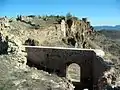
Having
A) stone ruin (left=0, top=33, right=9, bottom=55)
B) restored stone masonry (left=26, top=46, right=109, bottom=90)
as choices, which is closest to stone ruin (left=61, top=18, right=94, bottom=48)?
stone ruin (left=0, top=33, right=9, bottom=55)

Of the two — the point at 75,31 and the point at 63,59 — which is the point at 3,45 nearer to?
the point at 63,59

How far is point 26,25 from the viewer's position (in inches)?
1599

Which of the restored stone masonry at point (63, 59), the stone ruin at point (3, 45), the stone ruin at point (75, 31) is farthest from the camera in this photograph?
the stone ruin at point (75, 31)

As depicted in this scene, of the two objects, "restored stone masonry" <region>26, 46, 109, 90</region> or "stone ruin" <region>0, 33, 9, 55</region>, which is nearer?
"restored stone masonry" <region>26, 46, 109, 90</region>

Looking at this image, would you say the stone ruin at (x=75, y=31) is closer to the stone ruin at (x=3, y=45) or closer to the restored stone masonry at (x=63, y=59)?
the stone ruin at (x=3, y=45)

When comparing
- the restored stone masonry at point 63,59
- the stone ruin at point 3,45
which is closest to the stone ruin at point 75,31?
the stone ruin at point 3,45

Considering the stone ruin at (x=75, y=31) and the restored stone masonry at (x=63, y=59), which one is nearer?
the restored stone masonry at (x=63, y=59)

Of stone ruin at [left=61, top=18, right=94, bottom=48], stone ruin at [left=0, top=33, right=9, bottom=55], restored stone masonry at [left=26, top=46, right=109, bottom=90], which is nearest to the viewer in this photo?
restored stone masonry at [left=26, top=46, right=109, bottom=90]

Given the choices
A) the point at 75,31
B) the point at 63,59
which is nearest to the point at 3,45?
the point at 63,59

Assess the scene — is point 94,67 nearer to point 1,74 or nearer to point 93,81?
point 93,81

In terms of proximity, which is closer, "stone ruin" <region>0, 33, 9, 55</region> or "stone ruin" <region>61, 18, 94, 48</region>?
"stone ruin" <region>0, 33, 9, 55</region>

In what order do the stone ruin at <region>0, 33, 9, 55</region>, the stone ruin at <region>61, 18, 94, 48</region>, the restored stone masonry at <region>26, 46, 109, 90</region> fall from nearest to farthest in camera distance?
the restored stone masonry at <region>26, 46, 109, 90</region> → the stone ruin at <region>0, 33, 9, 55</region> → the stone ruin at <region>61, 18, 94, 48</region>

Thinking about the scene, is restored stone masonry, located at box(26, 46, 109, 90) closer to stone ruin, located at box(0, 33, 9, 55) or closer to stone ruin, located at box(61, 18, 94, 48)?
stone ruin, located at box(0, 33, 9, 55)

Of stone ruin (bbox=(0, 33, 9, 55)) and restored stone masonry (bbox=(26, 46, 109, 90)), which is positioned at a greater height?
stone ruin (bbox=(0, 33, 9, 55))
